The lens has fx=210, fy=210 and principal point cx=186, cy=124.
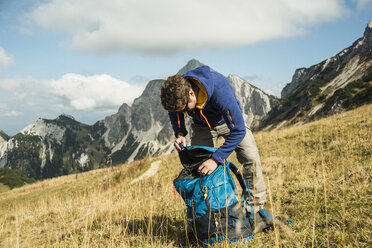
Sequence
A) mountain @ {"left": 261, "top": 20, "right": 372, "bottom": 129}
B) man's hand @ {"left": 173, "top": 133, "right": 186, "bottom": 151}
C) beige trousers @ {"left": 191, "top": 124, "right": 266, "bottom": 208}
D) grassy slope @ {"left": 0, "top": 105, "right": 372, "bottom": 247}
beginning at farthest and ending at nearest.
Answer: mountain @ {"left": 261, "top": 20, "right": 372, "bottom": 129}
beige trousers @ {"left": 191, "top": 124, "right": 266, "bottom": 208}
man's hand @ {"left": 173, "top": 133, "right": 186, "bottom": 151}
grassy slope @ {"left": 0, "top": 105, "right": 372, "bottom": 247}

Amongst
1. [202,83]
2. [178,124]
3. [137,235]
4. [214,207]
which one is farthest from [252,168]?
[137,235]

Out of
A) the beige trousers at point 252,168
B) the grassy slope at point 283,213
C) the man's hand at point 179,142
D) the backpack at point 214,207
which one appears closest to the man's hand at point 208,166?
the backpack at point 214,207

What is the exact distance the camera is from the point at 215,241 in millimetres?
2957

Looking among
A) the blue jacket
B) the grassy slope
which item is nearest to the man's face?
the blue jacket

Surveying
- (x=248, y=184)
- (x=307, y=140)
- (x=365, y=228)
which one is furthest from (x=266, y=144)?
Answer: (x=365, y=228)

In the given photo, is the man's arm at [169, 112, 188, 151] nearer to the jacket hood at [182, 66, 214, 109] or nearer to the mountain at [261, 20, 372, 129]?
the jacket hood at [182, 66, 214, 109]

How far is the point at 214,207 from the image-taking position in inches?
119

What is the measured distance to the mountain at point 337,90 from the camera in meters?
51.9

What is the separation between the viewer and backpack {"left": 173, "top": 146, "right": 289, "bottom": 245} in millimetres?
2980

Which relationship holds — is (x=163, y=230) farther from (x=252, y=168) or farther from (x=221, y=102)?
(x=221, y=102)

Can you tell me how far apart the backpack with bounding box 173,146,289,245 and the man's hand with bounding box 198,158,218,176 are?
0.15 metres

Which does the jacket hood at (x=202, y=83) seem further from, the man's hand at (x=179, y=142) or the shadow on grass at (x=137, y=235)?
the shadow on grass at (x=137, y=235)

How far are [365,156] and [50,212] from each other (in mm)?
9259

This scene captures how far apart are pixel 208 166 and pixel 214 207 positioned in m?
0.60
